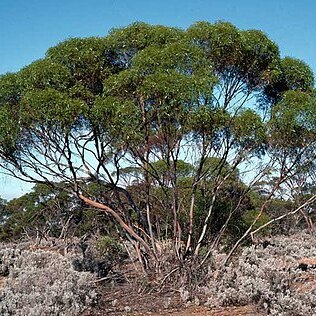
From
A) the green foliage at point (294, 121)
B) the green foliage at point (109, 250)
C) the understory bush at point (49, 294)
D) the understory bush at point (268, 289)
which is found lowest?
the understory bush at point (268, 289)

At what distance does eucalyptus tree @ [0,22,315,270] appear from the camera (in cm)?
830

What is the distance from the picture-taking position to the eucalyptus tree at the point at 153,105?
830 centimetres

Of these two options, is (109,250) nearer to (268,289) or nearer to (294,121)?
(294,121)

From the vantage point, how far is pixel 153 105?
28.2 feet

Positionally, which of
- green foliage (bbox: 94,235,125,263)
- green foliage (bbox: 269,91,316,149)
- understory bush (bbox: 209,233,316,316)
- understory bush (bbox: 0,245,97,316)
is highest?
green foliage (bbox: 269,91,316,149)

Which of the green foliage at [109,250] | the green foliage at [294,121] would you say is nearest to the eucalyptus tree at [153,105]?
the green foliage at [294,121]

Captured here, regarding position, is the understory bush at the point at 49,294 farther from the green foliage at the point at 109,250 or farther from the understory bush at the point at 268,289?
Answer: the green foliage at the point at 109,250

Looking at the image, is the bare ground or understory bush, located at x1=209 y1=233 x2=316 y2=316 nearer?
understory bush, located at x1=209 y1=233 x2=316 y2=316

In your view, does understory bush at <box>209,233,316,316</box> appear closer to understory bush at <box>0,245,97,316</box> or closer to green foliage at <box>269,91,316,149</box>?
understory bush at <box>0,245,97,316</box>

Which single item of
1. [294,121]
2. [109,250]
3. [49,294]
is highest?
[294,121]

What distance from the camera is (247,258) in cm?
1012

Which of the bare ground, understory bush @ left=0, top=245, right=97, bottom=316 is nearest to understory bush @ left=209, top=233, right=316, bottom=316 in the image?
the bare ground

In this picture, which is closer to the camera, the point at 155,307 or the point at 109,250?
the point at 155,307

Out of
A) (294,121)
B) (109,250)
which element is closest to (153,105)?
(294,121)
